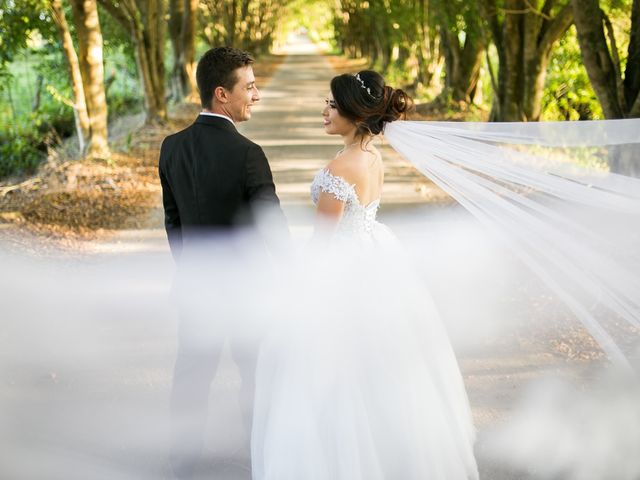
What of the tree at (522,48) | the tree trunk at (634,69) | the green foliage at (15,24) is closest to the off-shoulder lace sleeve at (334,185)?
the tree trunk at (634,69)

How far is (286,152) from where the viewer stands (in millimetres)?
13180

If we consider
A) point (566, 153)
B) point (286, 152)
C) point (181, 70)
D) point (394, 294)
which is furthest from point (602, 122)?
point (181, 70)

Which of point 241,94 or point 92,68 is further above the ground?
point 92,68

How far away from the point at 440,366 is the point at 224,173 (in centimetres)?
151

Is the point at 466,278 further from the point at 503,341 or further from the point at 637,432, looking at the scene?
the point at 637,432

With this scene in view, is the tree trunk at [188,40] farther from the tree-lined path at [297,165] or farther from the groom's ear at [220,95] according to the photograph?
the groom's ear at [220,95]

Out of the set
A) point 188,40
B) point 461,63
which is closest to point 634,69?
point 461,63

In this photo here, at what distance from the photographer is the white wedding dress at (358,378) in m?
3.31

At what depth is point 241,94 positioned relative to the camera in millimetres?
3293

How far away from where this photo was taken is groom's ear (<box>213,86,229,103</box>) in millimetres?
3270

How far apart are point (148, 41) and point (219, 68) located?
43.2ft

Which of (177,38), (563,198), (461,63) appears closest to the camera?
(563,198)

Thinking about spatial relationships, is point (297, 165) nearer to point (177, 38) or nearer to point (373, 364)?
point (373, 364)

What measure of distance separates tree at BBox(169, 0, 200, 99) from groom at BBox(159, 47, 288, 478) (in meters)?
18.8
